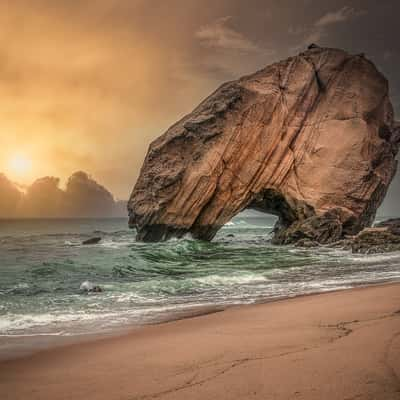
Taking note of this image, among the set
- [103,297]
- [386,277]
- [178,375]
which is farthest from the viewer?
[386,277]

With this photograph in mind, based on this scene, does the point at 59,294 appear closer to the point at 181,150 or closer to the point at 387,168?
the point at 181,150

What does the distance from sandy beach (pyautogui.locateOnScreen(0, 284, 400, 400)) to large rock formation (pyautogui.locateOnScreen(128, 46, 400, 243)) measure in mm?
24364

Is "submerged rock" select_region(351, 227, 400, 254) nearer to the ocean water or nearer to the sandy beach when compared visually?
the ocean water

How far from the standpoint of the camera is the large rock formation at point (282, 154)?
101 ft

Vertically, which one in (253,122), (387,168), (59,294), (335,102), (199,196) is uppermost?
(335,102)

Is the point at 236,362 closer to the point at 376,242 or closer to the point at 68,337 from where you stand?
the point at 68,337

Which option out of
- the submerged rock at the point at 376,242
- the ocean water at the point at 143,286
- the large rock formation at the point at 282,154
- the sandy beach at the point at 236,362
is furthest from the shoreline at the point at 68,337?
the large rock formation at the point at 282,154

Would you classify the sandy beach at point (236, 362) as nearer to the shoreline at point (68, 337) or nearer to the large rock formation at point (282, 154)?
the shoreline at point (68, 337)

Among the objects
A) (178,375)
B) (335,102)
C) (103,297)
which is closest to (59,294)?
(103,297)

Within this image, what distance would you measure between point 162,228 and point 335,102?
18.9 m

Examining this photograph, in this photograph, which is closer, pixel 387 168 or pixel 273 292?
pixel 273 292

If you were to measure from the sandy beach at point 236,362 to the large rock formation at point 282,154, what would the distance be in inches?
959

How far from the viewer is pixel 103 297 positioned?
34.8ft

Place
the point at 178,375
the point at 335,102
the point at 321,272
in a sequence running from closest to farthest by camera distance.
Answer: the point at 178,375 < the point at 321,272 < the point at 335,102
